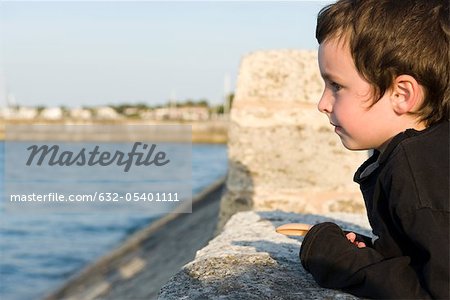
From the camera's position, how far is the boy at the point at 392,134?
1816 millimetres

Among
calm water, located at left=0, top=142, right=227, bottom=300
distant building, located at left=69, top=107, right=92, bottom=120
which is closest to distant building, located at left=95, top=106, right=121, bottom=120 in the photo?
distant building, located at left=69, top=107, right=92, bottom=120

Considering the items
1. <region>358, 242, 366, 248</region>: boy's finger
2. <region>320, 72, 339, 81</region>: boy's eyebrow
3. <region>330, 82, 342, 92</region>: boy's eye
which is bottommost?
<region>358, 242, 366, 248</region>: boy's finger

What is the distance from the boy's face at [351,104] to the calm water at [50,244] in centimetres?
789

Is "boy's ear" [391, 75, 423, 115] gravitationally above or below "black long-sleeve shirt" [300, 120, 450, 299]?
above

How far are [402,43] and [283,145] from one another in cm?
269

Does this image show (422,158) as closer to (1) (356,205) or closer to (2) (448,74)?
(2) (448,74)

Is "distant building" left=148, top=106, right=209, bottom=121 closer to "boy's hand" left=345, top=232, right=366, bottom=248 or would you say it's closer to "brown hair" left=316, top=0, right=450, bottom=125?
"boy's hand" left=345, top=232, right=366, bottom=248

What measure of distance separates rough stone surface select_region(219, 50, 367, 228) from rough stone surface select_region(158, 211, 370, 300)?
1.69m

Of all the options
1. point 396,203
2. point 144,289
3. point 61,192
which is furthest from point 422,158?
point 61,192

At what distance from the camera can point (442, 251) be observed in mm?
1750

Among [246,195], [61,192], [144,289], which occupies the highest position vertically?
[246,195]

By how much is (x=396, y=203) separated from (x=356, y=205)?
8.65ft

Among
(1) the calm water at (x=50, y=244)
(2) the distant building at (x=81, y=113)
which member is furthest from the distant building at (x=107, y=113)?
(1) the calm water at (x=50, y=244)

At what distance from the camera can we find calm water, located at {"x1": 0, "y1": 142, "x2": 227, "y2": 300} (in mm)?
10258
